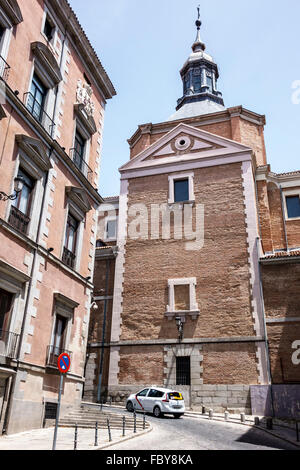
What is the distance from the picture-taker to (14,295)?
524 inches

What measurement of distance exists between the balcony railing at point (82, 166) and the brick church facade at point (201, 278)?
887cm

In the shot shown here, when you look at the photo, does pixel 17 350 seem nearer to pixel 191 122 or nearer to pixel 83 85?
pixel 83 85

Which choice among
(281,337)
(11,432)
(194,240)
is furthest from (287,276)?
(11,432)

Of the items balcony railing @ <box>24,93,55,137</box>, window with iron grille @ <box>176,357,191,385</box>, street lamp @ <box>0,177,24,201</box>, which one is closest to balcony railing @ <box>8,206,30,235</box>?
street lamp @ <box>0,177,24,201</box>

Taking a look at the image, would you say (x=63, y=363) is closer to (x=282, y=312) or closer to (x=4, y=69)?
(x=4, y=69)

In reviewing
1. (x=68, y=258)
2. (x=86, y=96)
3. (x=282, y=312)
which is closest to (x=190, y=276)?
(x=282, y=312)

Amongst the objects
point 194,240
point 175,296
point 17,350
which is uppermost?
point 194,240

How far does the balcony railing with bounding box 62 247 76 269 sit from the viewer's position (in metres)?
16.5

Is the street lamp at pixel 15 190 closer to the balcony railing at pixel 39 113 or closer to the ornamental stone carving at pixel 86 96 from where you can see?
the balcony railing at pixel 39 113

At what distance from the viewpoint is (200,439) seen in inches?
476

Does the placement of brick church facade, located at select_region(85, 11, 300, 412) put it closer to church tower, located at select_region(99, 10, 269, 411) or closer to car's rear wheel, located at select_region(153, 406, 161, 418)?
church tower, located at select_region(99, 10, 269, 411)

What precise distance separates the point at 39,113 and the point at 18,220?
4720 millimetres
